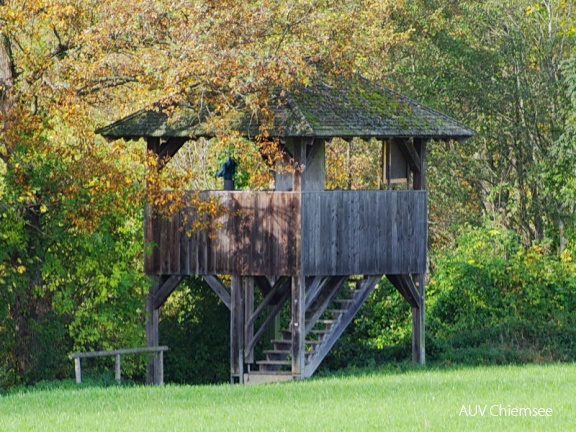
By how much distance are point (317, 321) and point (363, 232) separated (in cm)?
266

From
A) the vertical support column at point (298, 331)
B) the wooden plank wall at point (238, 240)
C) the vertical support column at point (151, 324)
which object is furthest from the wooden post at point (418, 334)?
the vertical support column at point (151, 324)

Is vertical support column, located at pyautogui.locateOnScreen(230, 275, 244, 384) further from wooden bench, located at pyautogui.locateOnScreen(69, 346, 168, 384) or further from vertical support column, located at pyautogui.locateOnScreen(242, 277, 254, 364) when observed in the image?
wooden bench, located at pyautogui.locateOnScreen(69, 346, 168, 384)

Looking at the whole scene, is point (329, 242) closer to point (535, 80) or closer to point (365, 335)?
point (365, 335)

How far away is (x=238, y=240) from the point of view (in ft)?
88.8

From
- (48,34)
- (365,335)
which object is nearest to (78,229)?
(48,34)

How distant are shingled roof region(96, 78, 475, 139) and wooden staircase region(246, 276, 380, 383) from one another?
3.38 meters

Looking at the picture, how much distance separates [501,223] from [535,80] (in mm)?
4598

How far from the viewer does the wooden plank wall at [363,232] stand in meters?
26.8

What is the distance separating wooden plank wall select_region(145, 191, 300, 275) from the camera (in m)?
26.6

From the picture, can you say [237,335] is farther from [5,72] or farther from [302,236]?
[5,72]

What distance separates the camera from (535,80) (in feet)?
128

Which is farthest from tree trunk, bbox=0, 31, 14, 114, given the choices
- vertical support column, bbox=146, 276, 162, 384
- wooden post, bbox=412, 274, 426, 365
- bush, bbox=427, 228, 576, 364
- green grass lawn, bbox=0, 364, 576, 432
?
bush, bbox=427, 228, 576, 364

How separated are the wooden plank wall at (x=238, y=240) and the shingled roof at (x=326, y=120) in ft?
4.97

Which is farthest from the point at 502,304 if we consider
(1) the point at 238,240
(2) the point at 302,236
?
(1) the point at 238,240
